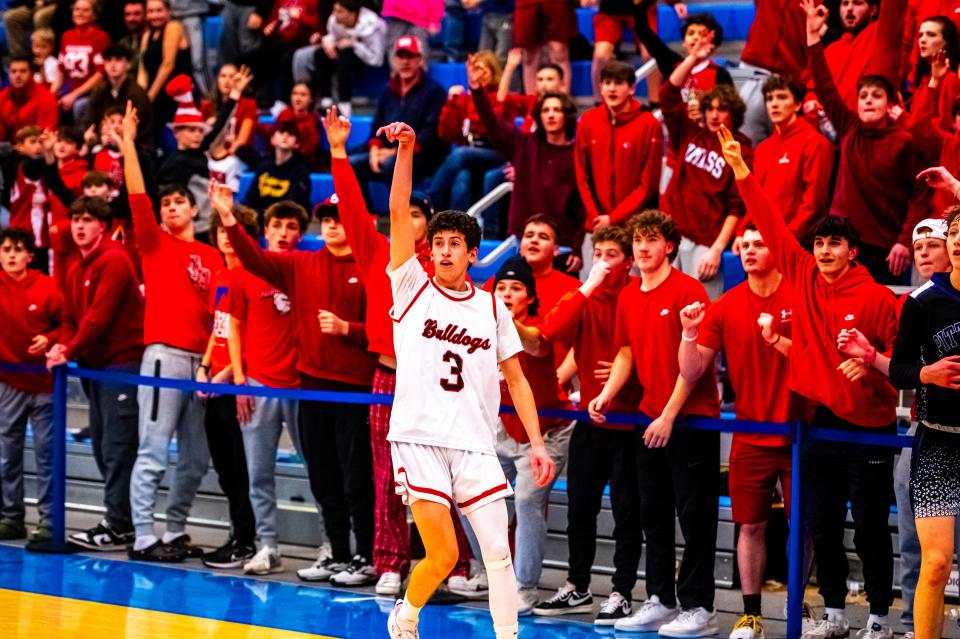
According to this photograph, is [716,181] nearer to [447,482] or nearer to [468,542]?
[468,542]

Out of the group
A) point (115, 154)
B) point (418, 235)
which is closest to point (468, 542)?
point (418, 235)

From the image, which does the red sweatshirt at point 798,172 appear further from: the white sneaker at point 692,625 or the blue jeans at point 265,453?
the blue jeans at point 265,453

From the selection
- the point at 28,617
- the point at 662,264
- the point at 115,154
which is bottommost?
the point at 28,617

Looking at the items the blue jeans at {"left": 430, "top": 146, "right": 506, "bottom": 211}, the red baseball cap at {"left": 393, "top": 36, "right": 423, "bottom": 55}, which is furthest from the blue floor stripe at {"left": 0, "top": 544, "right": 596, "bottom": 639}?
the red baseball cap at {"left": 393, "top": 36, "right": 423, "bottom": 55}

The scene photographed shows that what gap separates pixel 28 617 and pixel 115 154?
5.61m

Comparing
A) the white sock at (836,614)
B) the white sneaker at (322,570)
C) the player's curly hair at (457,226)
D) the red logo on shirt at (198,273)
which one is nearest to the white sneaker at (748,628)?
the white sock at (836,614)

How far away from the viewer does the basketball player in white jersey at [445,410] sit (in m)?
6.28

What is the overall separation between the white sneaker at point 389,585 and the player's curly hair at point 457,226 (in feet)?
7.72

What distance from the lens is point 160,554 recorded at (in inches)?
352

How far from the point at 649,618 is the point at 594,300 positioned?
1716 millimetres

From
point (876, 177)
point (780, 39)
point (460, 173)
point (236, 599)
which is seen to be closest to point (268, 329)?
point (236, 599)

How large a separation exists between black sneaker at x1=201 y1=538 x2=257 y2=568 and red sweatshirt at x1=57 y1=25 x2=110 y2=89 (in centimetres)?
690

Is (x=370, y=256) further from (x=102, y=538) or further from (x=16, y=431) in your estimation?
(x=16, y=431)

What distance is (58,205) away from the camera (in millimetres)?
12203
